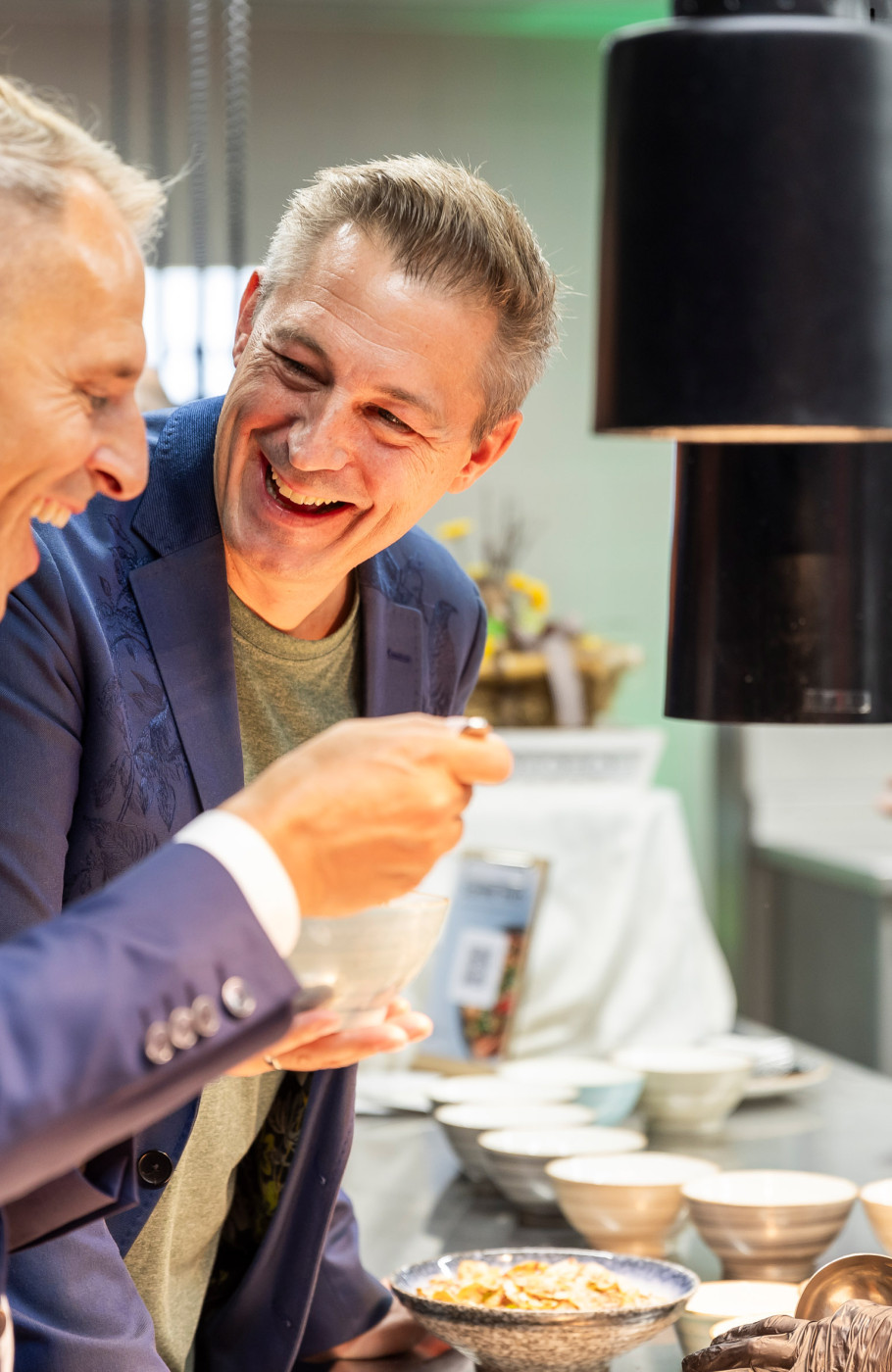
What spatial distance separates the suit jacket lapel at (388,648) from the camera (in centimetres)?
137

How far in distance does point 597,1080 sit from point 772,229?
123cm

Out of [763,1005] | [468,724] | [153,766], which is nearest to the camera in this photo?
[468,724]

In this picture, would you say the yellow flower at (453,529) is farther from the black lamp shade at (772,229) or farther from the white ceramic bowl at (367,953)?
the white ceramic bowl at (367,953)

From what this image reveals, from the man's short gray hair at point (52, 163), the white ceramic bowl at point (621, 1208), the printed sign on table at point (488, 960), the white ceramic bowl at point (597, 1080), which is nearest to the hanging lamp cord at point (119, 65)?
the printed sign on table at point (488, 960)

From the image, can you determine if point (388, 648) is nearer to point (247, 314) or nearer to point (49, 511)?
point (247, 314)

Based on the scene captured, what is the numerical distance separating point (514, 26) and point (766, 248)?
5006 mm

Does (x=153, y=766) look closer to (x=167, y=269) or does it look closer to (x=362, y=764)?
(x=362, y=764)

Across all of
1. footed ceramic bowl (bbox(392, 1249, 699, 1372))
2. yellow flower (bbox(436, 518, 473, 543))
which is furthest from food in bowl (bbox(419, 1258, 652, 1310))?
yellow flower (bbox(436, 518, 473, 543))

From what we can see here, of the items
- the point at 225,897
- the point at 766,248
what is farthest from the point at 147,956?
the point at 766,248

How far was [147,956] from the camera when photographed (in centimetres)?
62

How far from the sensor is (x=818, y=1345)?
974 mm

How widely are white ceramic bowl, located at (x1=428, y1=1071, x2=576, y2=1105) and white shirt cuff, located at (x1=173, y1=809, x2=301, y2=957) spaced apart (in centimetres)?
127

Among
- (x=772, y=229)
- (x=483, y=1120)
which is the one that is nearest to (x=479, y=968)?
(x=483, y=1120)

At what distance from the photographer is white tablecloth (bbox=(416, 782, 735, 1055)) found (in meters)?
3.53
